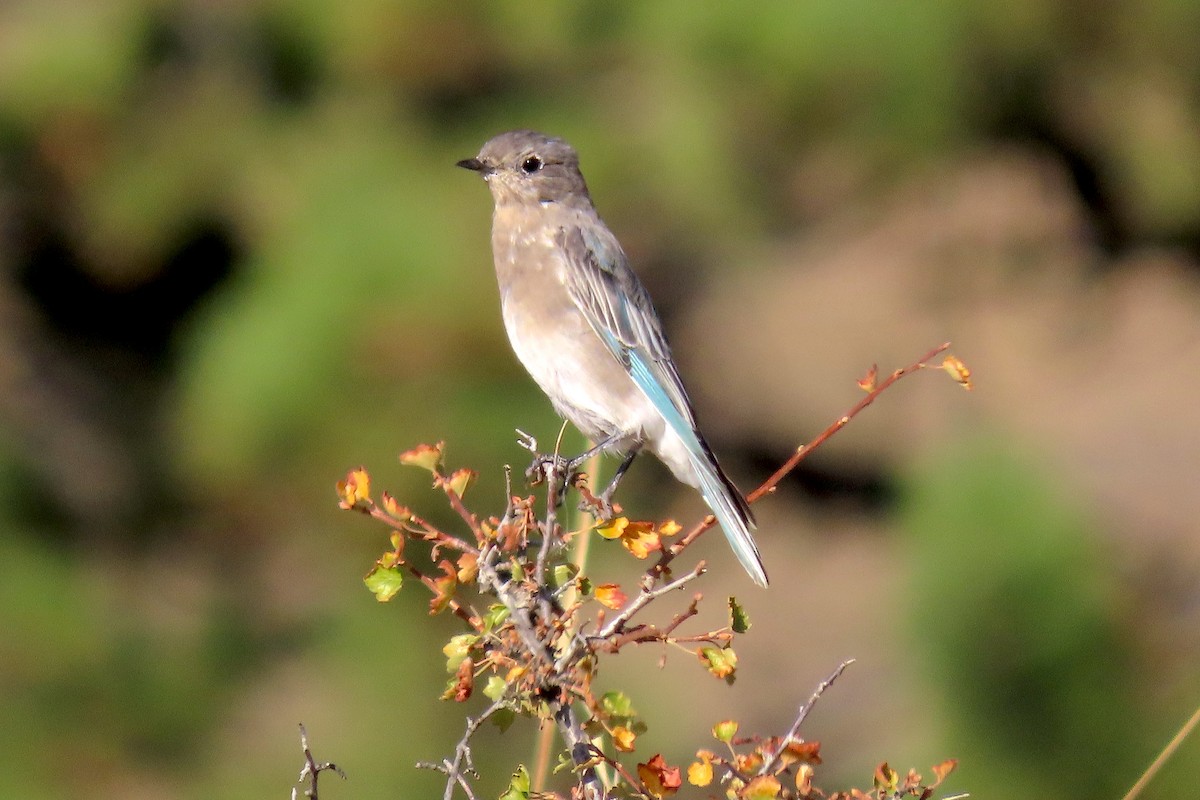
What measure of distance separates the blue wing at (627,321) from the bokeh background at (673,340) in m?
1.03

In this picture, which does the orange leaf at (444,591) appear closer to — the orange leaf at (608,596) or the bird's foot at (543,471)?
the orange leaf at (608,596)

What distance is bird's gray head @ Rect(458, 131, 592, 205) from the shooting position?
360 centimetres

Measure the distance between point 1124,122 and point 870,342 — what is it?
5.14ft

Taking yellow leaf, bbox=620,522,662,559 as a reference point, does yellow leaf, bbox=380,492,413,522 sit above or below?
above

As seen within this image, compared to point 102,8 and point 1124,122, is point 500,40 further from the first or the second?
point 1124,122

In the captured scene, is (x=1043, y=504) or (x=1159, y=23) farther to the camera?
(x=1159, y=23)

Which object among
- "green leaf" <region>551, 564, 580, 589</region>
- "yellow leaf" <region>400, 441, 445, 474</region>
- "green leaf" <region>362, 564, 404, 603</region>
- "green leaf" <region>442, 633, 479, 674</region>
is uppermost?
"yellow leaf" <region>400, 441, 445, 474</region>

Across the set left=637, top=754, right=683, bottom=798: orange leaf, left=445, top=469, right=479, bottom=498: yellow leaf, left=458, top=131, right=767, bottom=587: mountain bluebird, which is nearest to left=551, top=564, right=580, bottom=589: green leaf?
left=445, top=469, right=479, bottom=498: yellow leaf

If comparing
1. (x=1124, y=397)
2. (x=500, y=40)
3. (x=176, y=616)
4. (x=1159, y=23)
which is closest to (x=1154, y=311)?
(x=1124, y=397)

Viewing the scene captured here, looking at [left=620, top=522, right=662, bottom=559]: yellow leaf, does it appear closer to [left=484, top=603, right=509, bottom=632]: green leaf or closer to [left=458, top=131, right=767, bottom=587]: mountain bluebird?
[left=484, top=603, right=509, bottom=632]: green leaf

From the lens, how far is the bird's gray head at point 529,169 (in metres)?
3.60

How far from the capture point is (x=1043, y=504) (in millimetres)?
4301

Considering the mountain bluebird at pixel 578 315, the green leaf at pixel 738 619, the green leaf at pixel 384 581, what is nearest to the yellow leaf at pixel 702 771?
the green leaf at pixel 738 619

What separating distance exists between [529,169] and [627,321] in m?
0.46
